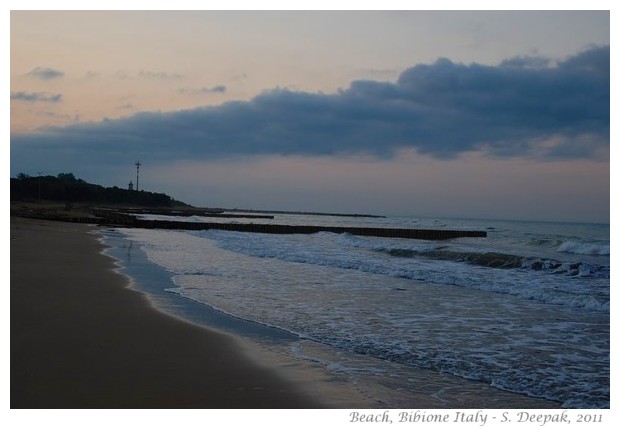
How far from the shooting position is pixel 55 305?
9.68 m

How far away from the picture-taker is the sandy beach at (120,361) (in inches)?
215

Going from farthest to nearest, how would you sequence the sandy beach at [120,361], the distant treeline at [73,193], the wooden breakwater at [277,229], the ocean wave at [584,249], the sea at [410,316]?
the distant treeline at [73,193], the wooden breakwater at [277,229], the ocean wave at [584,249], the sea at [410,316], the sandy beach at [120,361]

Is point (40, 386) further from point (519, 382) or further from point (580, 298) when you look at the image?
point (580, 298)

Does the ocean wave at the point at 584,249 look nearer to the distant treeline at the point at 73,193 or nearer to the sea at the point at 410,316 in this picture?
the sea at the point at 410,316

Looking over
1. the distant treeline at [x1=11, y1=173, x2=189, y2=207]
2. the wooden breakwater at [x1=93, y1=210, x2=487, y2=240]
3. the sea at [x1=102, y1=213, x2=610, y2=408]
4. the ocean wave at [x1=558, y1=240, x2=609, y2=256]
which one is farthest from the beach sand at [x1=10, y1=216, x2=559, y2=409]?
the distant treeline at [x1=11, y1=173, x2=189, y2=207]

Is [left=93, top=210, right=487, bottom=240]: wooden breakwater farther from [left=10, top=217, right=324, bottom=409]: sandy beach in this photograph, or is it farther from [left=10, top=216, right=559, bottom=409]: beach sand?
[left=10, top=216, right=559, bottom=409]: beach sand

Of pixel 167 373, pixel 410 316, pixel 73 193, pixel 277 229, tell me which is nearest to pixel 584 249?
pixel 277 229

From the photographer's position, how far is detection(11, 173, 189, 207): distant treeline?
91.5m

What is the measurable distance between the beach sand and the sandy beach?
0.01 metres

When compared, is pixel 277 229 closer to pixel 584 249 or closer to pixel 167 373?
pixel 584 249

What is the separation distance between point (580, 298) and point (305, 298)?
637cm

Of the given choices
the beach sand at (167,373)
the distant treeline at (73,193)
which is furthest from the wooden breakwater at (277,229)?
the distant treeline at (73,193)

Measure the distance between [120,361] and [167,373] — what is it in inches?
26.7

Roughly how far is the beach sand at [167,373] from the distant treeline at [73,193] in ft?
268
